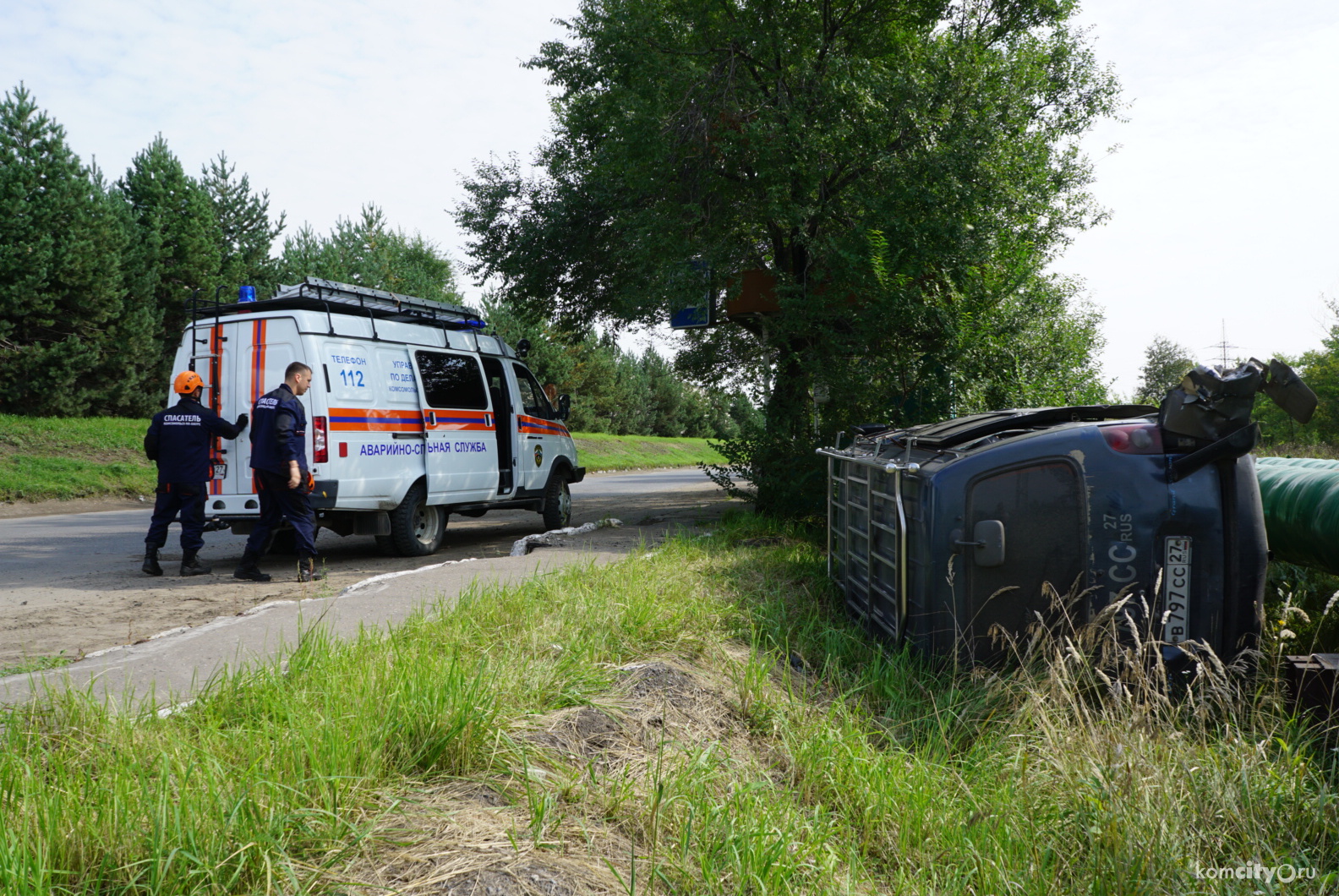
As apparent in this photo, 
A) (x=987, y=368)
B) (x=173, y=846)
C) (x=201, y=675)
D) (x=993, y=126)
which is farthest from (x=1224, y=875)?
(x=993, y=126)

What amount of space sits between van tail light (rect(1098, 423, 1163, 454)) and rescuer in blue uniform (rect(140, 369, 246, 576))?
7410 millimetres

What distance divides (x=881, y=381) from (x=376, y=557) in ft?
19.0

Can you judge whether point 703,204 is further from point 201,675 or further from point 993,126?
point 201,675

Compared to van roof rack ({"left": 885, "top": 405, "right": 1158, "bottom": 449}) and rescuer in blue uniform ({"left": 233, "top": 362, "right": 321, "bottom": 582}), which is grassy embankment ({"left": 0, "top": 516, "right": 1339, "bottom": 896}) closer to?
van roof rack ({"left": 885, "top": 405, "right": 1158, "bottom": 449})

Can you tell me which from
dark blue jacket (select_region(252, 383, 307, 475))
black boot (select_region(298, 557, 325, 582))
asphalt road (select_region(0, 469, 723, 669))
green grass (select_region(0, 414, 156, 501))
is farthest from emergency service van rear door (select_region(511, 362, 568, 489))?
green grass (select_region(0, 414, 156, 501))

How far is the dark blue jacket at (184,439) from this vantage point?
8.05 meters

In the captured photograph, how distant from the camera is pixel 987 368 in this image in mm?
9023

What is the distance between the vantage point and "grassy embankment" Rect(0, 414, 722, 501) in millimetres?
16656

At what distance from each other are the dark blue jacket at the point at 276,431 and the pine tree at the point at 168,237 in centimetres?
2431

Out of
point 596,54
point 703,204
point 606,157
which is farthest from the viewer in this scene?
point 596,54

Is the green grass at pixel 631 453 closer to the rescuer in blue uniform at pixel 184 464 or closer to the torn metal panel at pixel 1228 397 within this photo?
the rescuer in blue uniform at pixel 184 464

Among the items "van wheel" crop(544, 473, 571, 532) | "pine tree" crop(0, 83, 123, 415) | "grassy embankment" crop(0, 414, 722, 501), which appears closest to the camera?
"van wheel" crop(544, 473, 571, 532)

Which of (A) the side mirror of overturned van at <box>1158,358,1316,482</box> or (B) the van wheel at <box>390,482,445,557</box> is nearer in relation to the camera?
(A) the side mirror of overturned van at <box>1158,358,1316,482</box>

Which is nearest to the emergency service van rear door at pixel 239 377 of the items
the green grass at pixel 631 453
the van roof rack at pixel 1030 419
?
the van roof rack at pixel 1030 419
